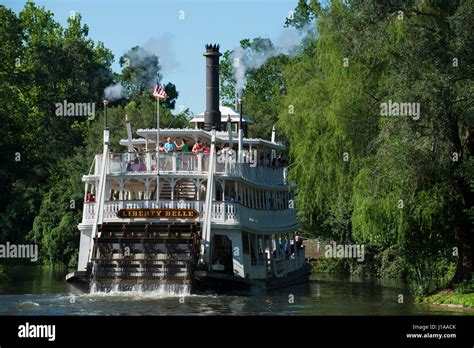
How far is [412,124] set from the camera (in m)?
30.8

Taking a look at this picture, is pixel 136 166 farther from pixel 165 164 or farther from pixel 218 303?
pixel 218 303

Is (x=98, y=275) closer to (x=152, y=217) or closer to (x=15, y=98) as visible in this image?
A: (x=152, y=217)

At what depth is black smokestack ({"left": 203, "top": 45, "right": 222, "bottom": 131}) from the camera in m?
45.7

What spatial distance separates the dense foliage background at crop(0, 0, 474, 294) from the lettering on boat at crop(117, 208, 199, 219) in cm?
522

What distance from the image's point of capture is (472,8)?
30.4 m

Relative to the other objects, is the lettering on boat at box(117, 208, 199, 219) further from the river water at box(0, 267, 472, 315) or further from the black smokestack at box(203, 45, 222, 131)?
the black smokestack at box(203, 45, 222, 131)

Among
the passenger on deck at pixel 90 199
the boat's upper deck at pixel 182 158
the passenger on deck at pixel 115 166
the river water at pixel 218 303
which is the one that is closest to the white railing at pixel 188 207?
the passenger on deck at pixel 90 199

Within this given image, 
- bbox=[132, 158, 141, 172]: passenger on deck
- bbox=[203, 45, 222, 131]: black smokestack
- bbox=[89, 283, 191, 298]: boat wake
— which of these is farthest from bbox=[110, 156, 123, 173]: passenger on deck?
bbox=[203, 45, 222, 131]: black smokestack

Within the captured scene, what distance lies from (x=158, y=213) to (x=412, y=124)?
9.59m

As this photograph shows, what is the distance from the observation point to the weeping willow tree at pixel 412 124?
30750mm

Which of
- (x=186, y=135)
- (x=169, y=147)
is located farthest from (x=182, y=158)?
(x=186, y=135)
